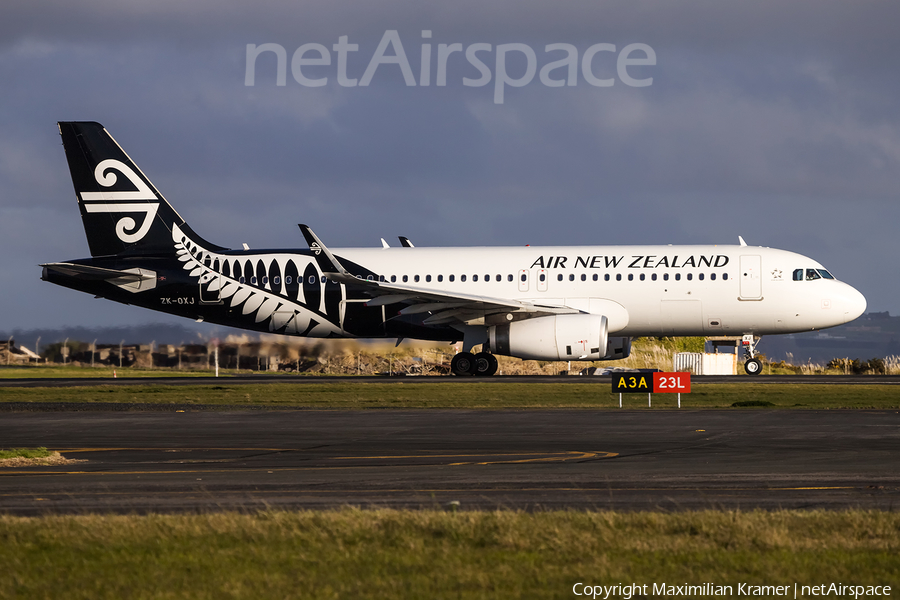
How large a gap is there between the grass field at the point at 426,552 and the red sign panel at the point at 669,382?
55.9ft

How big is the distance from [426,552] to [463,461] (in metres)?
6.82

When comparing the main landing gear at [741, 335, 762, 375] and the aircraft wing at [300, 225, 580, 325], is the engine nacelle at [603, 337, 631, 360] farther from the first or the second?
the main landing gear at [741, 335, 762, 375]

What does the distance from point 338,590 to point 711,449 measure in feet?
33.7

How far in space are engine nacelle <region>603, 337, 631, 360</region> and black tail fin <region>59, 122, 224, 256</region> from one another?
15.1 m

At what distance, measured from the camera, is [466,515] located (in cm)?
975

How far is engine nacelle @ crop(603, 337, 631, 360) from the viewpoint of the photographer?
124ft

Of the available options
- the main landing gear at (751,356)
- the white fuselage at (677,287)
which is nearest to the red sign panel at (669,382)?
the white fuselage at (677,287)

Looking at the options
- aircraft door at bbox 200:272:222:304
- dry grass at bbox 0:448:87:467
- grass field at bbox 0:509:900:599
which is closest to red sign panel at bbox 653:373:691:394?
dry grass at bbox 0:448:87:467

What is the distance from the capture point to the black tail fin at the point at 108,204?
39.0 m

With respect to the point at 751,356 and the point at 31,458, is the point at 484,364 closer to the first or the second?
the point at 751,356

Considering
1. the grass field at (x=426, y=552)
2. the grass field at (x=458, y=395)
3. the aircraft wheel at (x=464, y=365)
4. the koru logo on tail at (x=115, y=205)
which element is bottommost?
the grass field at (x=426, y=552)

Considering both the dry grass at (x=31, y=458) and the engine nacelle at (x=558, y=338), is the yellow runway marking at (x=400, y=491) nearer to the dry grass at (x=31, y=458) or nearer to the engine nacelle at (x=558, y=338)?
the dry grass at (x=31, y=458)

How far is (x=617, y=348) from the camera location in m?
37.8

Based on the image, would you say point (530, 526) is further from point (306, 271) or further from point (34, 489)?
point (306, 271)
